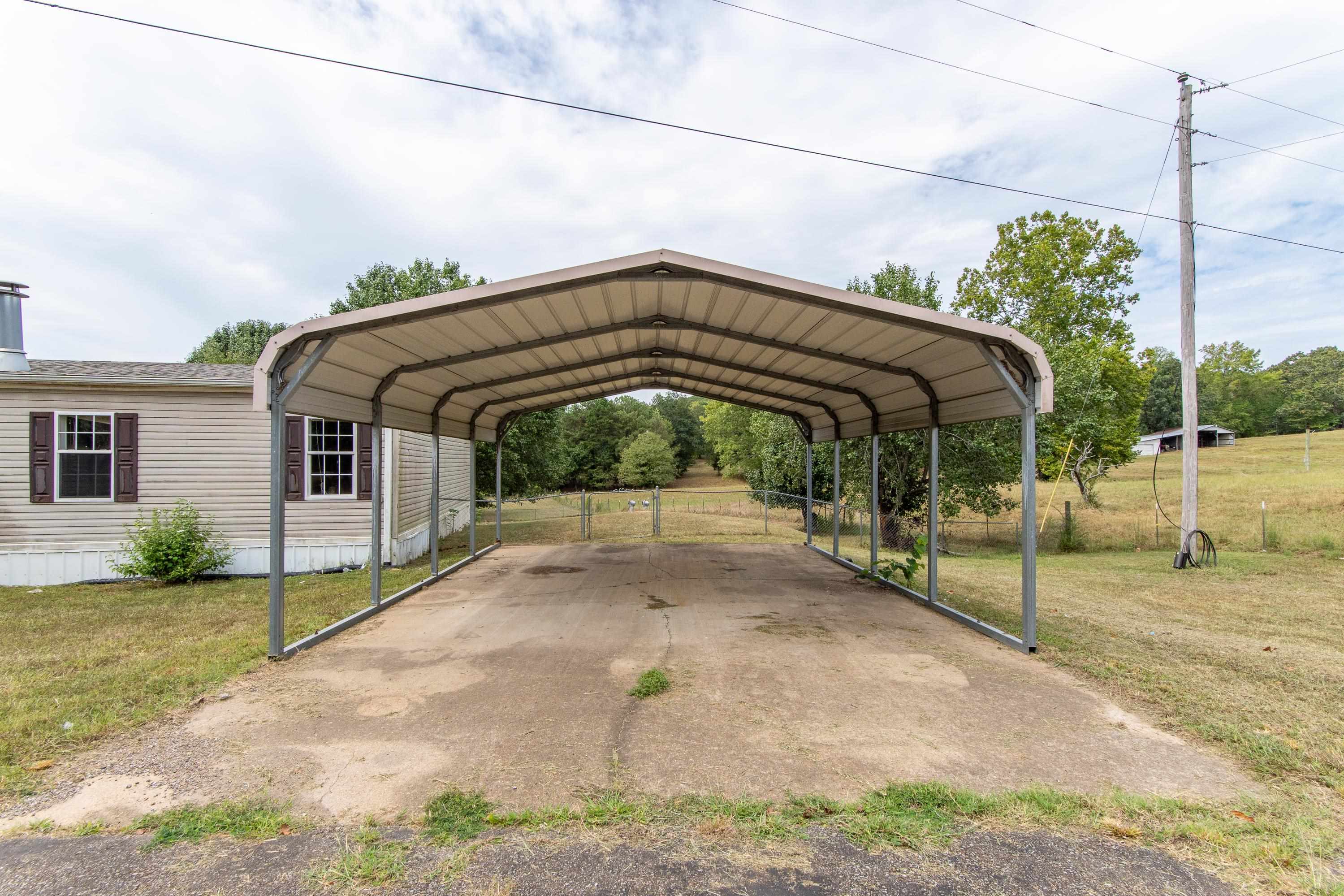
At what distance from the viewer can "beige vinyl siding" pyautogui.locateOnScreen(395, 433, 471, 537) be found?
447 inches

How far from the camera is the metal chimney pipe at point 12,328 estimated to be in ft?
32.7

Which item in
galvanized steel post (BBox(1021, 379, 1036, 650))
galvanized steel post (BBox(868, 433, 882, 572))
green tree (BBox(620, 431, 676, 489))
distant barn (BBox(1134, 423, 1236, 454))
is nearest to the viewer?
galvanized steel post (BBox(1021, 379, 1036, 650))

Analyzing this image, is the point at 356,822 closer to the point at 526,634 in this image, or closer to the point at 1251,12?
the point at 526,634

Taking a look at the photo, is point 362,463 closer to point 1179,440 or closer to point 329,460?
point 329,460

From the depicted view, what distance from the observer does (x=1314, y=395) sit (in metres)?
51.3

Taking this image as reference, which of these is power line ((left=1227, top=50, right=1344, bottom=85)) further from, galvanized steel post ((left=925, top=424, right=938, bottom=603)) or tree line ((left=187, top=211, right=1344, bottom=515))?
galvanized steel post ((left=925, top=424, right=938, bottom=603))

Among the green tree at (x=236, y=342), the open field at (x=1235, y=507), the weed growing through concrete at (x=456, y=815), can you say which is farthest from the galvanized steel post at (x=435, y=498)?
the green tree at (x=236, y=342)

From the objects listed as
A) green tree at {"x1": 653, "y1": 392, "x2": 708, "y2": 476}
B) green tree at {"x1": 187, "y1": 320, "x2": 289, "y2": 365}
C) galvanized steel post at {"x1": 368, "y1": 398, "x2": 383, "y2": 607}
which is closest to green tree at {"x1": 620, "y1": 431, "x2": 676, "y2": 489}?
green tree at {"x1": 653, "y1": 392, "x2": 708, "y2": 476}

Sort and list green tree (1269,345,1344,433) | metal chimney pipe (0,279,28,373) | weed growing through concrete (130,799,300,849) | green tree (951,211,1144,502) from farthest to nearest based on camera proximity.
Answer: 1. green tree (1269,345,1344,433)
2. green tree (951,211,1144,502)
3. metal chimney pipe (0,279,28,373)
4. weed growing through concrete (130,799,300,849)

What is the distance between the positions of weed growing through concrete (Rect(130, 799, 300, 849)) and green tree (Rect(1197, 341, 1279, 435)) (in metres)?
68.8

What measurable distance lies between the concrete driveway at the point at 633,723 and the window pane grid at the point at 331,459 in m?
5.03

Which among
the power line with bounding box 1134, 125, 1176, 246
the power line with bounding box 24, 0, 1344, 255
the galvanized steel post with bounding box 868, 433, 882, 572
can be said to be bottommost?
the galvanized steel post with bounding box 868, 433, 882, 572

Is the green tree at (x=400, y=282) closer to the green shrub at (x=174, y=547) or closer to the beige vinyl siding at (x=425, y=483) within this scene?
the beige vinyl siding at (x=425, y=483)

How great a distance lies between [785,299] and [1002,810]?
4003 millimetres
